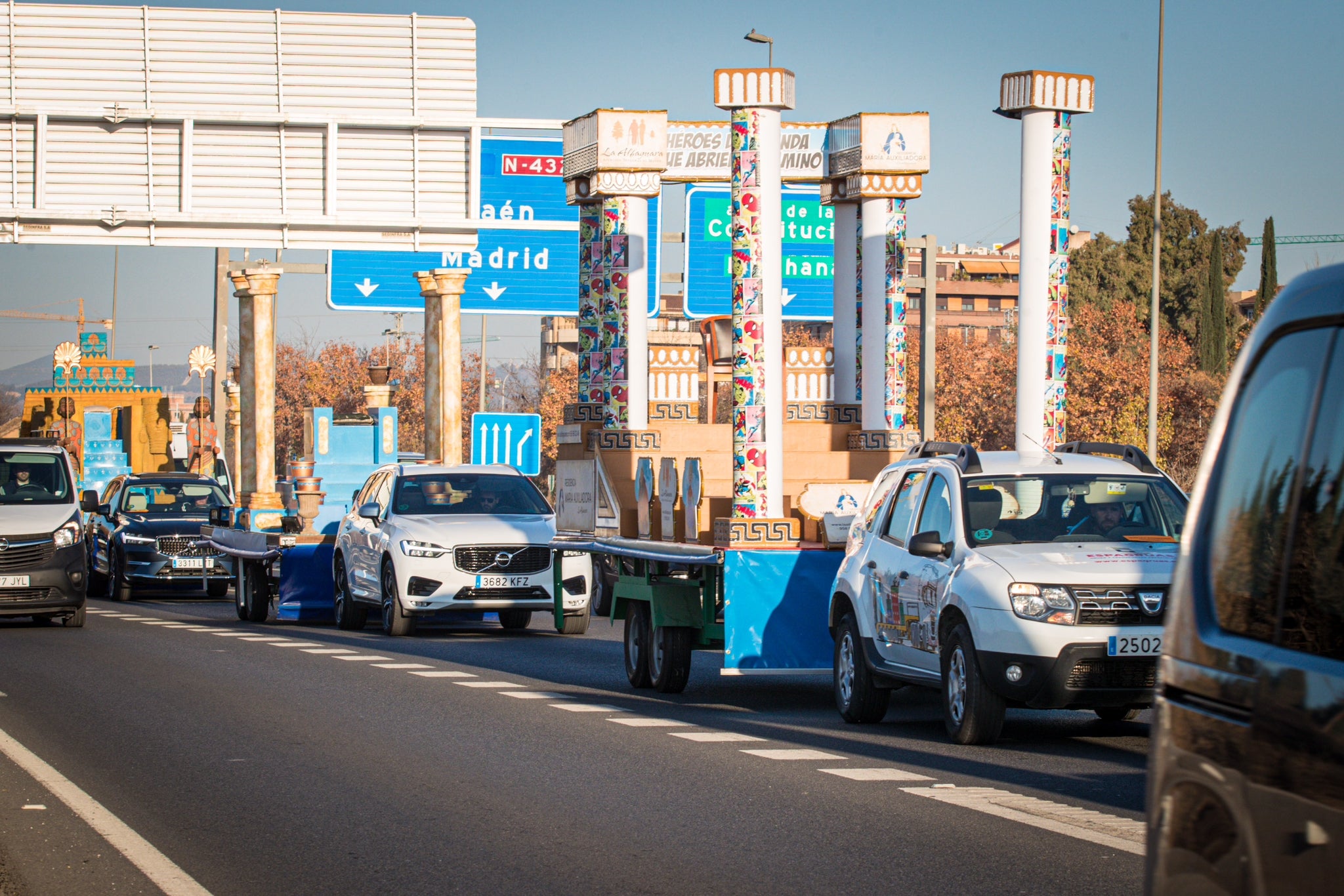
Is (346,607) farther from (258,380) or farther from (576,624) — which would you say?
(258,380)

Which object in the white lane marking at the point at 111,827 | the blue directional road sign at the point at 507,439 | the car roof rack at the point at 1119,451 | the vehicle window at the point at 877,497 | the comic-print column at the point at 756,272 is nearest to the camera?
the white lane marking at the point at 111,827

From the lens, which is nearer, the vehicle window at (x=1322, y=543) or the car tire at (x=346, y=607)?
the vehicle window at (x=1322, y=543)

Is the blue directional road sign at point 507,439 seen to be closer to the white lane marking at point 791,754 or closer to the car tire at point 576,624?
the car tire at point 576,624

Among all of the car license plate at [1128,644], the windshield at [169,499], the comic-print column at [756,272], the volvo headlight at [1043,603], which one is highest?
the comic-print column at [756,272]

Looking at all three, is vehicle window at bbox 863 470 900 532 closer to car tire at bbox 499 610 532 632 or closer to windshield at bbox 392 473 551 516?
windshield at bbox 392 473 551 516

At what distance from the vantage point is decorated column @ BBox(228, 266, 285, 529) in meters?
39.2

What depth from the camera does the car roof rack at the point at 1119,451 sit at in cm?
1194

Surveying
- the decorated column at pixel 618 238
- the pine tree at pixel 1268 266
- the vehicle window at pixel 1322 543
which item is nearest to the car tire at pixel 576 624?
the decorated column at pixel 618 238

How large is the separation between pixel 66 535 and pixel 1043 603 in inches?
530

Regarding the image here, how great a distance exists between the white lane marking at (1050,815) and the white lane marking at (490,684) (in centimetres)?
613

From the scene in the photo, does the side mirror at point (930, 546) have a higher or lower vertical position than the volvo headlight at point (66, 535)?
higher

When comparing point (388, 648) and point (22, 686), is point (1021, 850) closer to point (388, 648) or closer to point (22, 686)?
point (22, 686)

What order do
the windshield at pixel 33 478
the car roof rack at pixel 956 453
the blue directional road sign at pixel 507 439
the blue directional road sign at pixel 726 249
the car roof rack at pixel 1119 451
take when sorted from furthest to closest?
the blue directional road sign at pixel 726 249
the blue directional road sign at pixel 507 439
the windshield at pixel 33 478
the car roof rack at pixel 1119 451
the car roof rack at pixel 956 453

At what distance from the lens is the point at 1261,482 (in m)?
3.39
